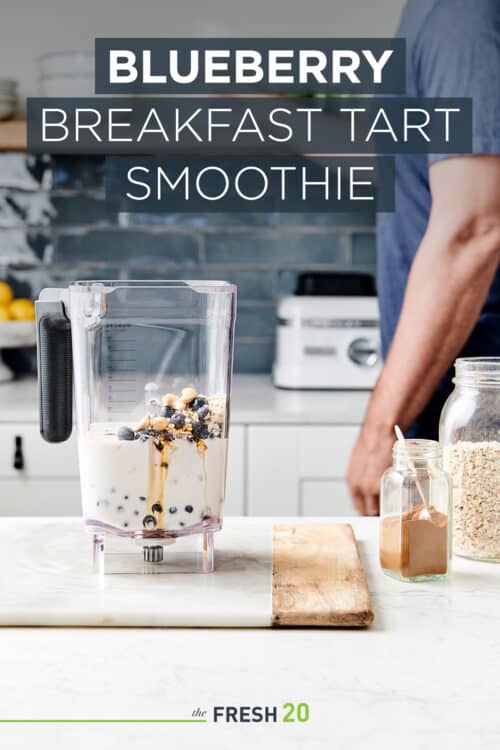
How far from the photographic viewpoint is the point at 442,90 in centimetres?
171

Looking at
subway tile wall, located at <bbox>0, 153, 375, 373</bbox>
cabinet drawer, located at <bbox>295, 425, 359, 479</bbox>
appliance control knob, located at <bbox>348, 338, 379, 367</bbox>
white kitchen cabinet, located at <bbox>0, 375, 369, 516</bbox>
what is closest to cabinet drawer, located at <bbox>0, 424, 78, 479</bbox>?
white kitchen cabinet, located at <bbox>0, 375, 369, 516</bbox>

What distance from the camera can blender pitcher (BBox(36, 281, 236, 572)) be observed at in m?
0.92

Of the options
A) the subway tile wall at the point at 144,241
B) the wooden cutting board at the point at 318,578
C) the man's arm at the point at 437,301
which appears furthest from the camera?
the subway tile wall at the point at 144,241

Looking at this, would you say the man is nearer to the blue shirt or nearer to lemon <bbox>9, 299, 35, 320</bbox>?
the blue shirt

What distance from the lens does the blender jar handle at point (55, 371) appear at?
3.18ft

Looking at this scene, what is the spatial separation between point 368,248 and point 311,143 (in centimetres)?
38

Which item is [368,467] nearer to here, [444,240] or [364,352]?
[444,240]

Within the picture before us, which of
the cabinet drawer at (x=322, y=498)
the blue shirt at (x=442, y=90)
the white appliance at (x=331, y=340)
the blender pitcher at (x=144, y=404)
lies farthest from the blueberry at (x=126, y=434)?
the white appliance at (x=331, y=340)

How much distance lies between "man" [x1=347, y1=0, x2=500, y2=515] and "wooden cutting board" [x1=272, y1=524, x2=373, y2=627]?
0.63 m

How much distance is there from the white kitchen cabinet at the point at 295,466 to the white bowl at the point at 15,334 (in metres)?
0.76

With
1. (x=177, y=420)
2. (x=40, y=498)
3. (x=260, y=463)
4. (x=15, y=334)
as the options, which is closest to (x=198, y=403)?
(x=177, y=420)

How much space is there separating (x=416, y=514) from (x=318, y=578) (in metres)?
0.11

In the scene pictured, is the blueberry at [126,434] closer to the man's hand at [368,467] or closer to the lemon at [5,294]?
the man's hand at [368,467]

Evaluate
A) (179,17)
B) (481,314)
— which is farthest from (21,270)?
(481,314)
